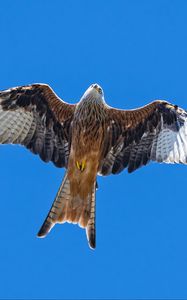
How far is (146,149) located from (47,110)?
2275 mm

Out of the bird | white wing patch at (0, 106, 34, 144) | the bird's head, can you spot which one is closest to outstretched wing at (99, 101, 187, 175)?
the bird

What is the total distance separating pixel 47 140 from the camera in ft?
55.8

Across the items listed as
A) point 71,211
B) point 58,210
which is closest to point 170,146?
point 71,211

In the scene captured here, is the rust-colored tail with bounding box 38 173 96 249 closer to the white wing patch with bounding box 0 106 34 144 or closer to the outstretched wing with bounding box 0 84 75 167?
the outstretched wing with bounding box 0 84 75 167

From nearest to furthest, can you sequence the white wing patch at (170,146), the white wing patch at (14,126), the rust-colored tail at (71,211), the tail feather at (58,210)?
the tail feather at (58,210) → the rust-colored tail at (71,211) → the white wing patch at (170,146) → the white wing patch at (14,126)

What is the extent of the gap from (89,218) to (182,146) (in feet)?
8.01

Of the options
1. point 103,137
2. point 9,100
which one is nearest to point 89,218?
point 103,137

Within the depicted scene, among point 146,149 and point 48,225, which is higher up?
point 146,149

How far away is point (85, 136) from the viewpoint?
16.6 metres

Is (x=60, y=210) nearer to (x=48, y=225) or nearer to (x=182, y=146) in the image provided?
(x=48, y=225)

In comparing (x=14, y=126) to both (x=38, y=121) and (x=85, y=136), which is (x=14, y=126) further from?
(x=85, y=136)

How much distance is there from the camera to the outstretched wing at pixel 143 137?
1661cm

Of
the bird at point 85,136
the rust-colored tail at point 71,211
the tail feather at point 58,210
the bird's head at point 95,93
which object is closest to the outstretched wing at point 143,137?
the bird at point 85,136

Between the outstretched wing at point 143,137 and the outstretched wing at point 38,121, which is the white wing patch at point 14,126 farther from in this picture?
the outstretched wing at point 143,137
